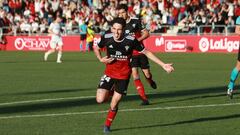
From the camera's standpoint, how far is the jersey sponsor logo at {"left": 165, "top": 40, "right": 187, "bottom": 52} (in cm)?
4634

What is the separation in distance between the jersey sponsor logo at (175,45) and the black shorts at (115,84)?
109 ft

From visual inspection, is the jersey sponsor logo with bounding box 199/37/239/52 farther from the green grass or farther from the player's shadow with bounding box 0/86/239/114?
the player's shadow with bounding box 0/86/239/114

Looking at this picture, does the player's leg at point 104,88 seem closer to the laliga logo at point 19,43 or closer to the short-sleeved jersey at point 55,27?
the short-sleeved jersey at point 55,27

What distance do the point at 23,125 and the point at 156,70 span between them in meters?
17.6

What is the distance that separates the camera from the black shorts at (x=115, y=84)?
1293 cm

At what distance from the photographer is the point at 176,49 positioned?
46.7 metres

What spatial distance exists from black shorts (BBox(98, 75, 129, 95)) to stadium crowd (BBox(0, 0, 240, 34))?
32.0 metres

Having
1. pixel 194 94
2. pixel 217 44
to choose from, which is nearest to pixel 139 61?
pixel 194 94

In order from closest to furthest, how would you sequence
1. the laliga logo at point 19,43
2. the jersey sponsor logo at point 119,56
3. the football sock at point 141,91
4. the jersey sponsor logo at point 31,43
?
the jersey sponsor logo at point 119,56
the football sock at point 141,91
the jersey sponsor logo at point 31,43
the laliga logo at point 19,43

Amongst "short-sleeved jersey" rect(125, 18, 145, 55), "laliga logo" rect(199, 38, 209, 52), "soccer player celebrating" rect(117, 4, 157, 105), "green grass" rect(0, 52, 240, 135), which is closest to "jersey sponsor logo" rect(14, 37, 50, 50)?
"laliga logo" rect(199, 38, 209, 52)

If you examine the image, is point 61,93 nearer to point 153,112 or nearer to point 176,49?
point 153,112

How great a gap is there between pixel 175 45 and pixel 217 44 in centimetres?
290

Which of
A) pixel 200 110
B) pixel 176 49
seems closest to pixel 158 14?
pixel 176 49

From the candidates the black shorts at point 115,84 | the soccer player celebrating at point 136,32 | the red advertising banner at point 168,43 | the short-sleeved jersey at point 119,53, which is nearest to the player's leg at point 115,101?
the black shorts at point 115,84
